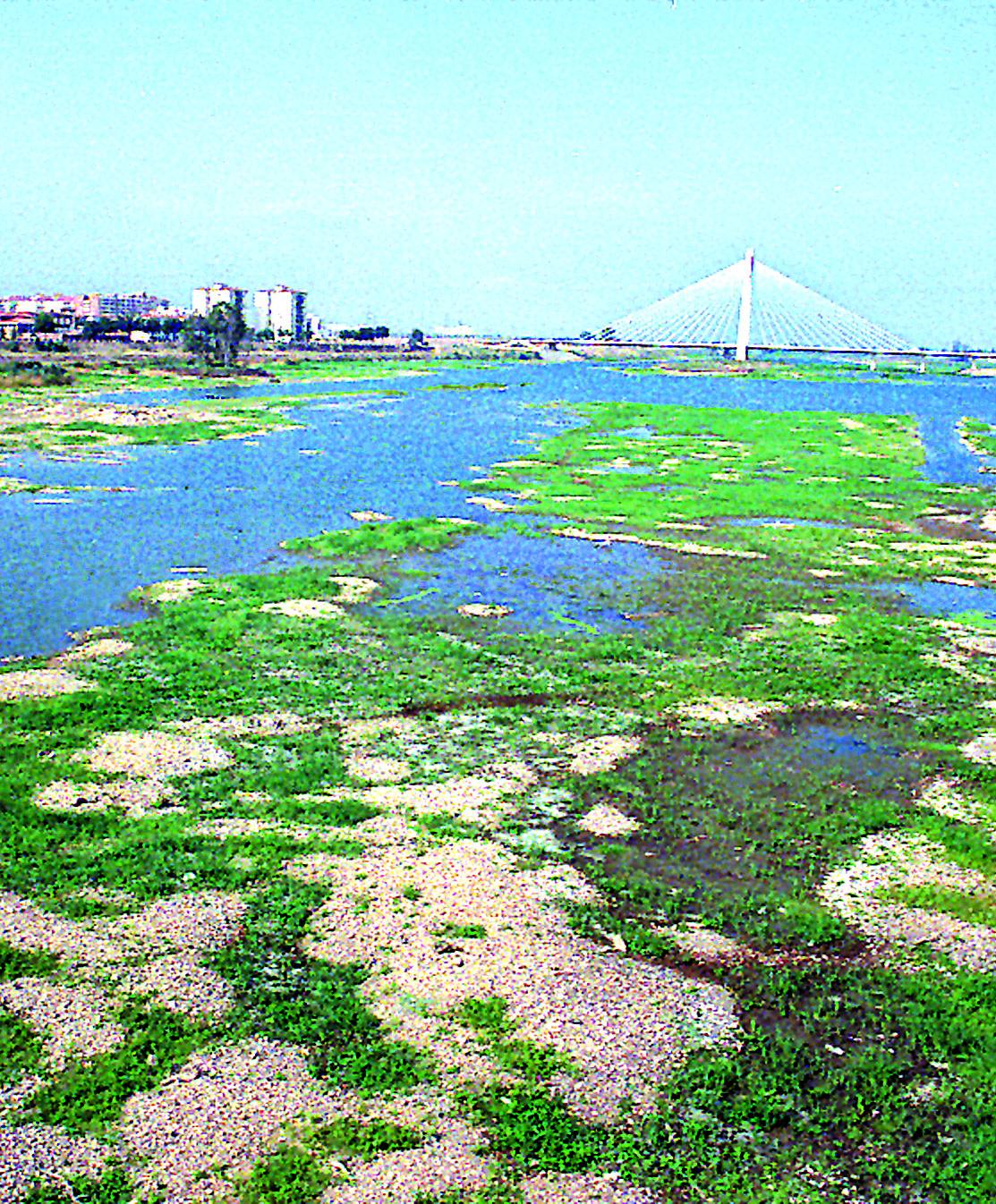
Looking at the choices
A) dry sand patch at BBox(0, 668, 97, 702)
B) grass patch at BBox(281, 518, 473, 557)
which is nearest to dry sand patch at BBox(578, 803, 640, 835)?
dry sand patch at BBox(0, 668, 97, 702)

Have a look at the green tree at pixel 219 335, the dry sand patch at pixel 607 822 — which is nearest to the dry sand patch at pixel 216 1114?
the dry sand patch at pixel 607 822

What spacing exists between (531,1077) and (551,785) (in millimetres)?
4502

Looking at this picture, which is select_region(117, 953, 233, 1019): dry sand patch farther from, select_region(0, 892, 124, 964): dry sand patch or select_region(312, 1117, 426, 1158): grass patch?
select_region(312, 1117, 426, 1158): grass patch

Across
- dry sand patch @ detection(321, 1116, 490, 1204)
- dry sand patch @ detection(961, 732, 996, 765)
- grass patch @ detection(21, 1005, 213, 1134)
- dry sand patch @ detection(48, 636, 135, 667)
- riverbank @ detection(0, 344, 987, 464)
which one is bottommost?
dry sand patch @ detection(321, 1116, 490, 1204)

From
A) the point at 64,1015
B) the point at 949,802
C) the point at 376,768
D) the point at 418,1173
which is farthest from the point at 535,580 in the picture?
the point at 418,1173

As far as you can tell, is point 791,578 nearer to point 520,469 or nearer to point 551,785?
point 551,785

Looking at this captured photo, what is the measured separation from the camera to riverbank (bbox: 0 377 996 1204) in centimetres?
630

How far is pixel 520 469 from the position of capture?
35344 millimetres

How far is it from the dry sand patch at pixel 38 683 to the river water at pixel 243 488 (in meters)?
1.21

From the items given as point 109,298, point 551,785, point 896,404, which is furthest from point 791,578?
point 109,298

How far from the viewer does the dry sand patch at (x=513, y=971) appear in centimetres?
707

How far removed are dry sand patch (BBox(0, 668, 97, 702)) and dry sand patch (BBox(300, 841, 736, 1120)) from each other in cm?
537

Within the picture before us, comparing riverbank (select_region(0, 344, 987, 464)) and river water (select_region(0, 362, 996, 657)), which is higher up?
riverbank (select_region(0, 344, 987, 464))

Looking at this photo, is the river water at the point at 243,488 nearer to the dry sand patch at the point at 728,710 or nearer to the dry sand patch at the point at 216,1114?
the dry sand patch at the point at 728,710
